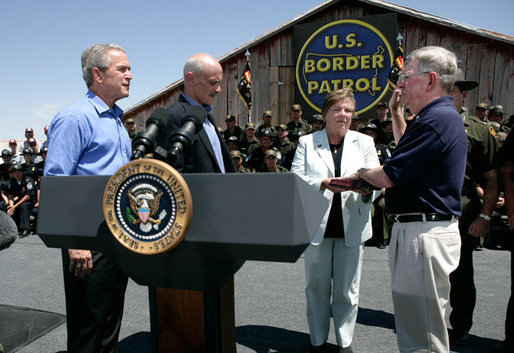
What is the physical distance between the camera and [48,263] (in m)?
5.06

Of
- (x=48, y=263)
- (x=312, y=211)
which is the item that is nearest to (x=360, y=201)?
Answer: (x=312, y=211)

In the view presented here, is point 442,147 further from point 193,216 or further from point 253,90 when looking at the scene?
point 253,90

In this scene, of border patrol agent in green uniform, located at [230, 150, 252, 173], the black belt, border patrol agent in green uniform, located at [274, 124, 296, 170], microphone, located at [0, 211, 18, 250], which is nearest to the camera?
microphone, located at [0, 211, 18, 250]

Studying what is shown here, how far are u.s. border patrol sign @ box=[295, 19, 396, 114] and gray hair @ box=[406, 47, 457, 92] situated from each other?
8020 mm

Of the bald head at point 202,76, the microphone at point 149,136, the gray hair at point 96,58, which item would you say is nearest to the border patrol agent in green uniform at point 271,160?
the bald head at point 202,76

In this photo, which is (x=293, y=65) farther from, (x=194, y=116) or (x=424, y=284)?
(x=194, y=116)

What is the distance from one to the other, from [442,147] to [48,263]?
5.10m

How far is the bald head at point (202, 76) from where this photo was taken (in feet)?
5.80

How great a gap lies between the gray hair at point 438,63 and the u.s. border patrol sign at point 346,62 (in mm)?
8020

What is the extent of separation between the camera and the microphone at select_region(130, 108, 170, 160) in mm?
1104

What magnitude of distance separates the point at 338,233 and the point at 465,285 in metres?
1.03

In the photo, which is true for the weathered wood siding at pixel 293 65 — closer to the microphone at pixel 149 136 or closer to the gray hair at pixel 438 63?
the gray hair at pixel 438 63

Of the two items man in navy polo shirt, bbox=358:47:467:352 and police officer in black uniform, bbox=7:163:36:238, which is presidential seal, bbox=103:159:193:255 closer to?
man in navy polo shirt, bbox=358:47:467:352

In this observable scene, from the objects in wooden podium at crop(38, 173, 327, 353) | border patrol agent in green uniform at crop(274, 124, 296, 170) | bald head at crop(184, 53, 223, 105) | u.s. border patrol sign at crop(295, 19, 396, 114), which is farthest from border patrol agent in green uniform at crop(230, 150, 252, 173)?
wooden podium at crop(38, 173, 327, 353)
